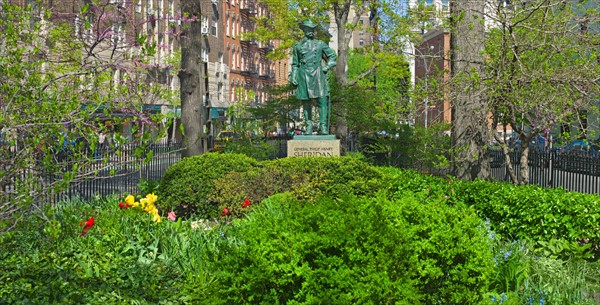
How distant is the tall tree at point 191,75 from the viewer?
63.5ft

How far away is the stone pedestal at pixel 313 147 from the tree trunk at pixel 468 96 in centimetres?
266

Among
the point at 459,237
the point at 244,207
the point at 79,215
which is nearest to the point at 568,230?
the point at 459,237

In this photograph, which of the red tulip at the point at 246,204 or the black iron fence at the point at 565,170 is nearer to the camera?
the red tulip at the point at 246,204

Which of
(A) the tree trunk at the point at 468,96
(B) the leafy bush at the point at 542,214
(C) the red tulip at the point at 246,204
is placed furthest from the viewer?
(A) the tree trunk at the point at 468,96

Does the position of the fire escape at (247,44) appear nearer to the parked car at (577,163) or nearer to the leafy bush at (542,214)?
the parked car at (577,163)

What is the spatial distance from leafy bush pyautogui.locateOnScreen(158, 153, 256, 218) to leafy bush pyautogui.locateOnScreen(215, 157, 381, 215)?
217mm

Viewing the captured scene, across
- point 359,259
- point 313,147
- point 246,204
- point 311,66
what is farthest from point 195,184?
point 359,259

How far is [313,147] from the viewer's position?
698 inches

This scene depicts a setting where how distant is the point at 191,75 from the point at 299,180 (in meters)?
6.53

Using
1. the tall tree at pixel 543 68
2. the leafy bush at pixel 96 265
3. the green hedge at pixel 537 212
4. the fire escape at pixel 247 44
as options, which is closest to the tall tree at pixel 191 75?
the tall tree at pixel 543 68

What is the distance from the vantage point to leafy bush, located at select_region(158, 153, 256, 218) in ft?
42.9

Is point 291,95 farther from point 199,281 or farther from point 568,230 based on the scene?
point 199,281

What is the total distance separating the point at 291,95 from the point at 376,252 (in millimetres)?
19288

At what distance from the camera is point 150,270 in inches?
281
